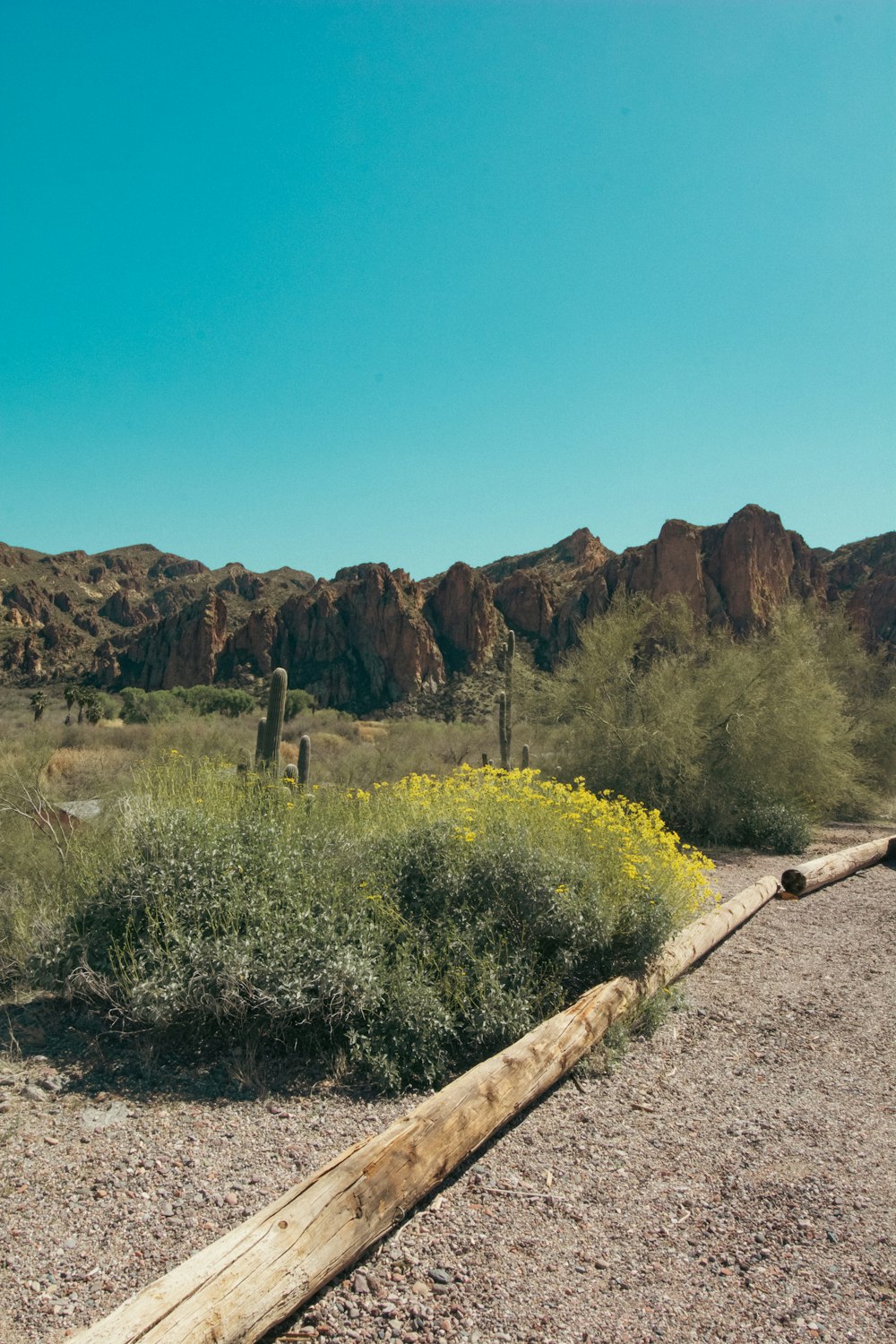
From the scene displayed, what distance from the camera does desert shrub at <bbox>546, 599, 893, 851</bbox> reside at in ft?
51.8

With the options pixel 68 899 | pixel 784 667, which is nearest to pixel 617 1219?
pixel 68 899

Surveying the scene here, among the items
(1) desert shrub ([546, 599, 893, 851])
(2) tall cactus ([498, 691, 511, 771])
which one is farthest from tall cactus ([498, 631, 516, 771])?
(1) desert shrub ([546, 599, 893, 851])

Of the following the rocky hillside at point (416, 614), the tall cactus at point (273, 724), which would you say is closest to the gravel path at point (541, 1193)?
the tall cactus at point (273, 724)

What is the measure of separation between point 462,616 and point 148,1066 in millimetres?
59772

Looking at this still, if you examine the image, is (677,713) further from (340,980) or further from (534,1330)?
(534,1330)

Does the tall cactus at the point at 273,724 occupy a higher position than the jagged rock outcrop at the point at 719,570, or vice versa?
the jagged rock outcrop at the point at 719,570

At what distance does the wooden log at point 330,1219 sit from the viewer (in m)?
2.57

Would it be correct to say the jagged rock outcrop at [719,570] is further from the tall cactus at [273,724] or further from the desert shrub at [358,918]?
the desert shrub at [358,918]

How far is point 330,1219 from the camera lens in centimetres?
313

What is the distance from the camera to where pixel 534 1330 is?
9.70 feet

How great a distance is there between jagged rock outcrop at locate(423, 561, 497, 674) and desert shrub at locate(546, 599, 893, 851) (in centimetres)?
3721

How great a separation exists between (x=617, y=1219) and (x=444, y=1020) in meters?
1.54

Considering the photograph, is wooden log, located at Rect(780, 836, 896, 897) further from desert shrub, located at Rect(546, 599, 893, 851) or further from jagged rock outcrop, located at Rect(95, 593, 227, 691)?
jagged rock outcrop, located at Rect(95, 593, 227, 691)

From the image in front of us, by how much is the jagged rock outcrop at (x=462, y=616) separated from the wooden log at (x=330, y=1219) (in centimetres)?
5305
